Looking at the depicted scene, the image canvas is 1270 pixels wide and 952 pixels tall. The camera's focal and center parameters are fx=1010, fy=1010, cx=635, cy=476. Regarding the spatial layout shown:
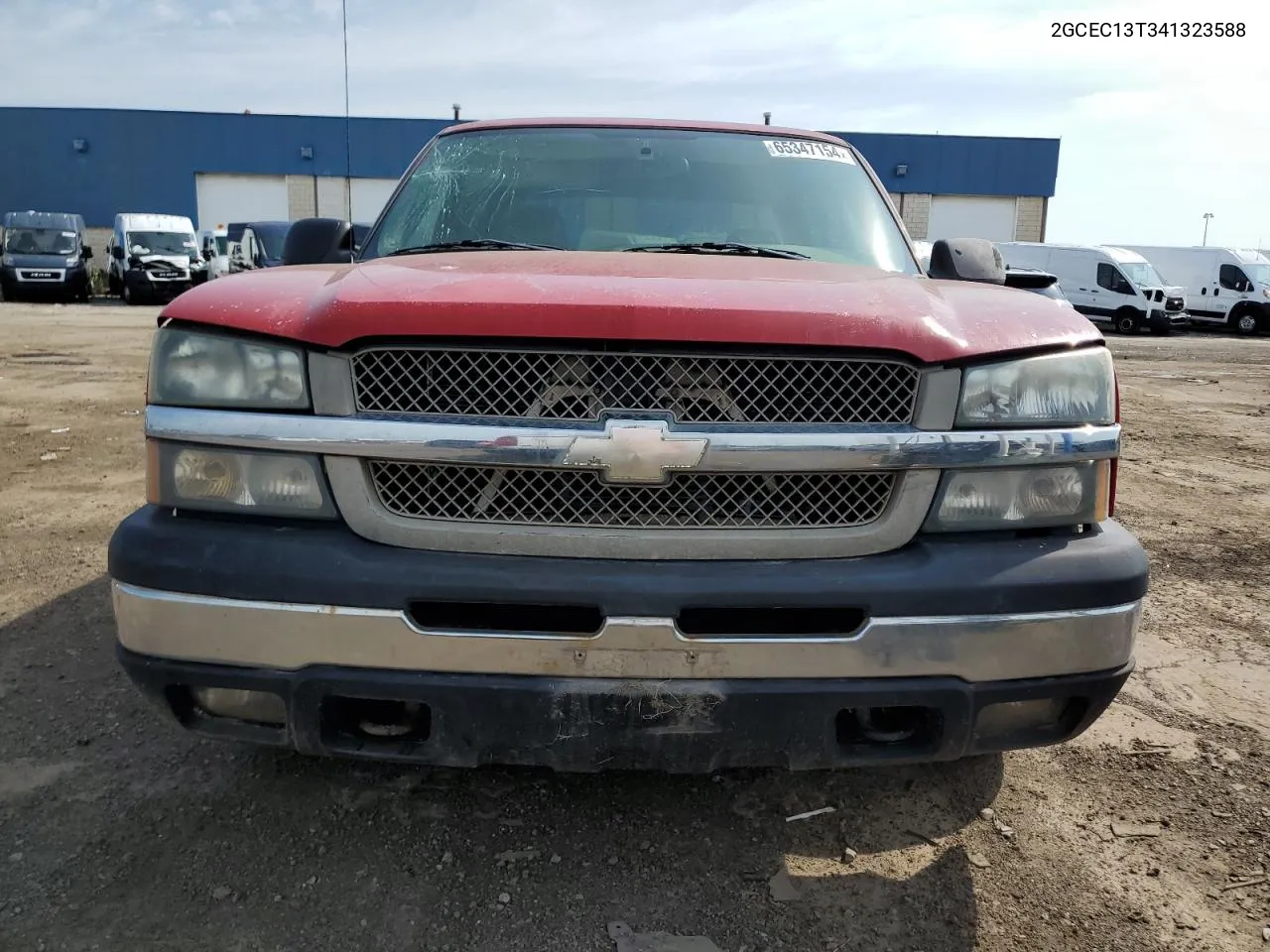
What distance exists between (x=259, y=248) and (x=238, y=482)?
1153 cm

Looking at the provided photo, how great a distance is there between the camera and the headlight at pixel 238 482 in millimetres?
2072

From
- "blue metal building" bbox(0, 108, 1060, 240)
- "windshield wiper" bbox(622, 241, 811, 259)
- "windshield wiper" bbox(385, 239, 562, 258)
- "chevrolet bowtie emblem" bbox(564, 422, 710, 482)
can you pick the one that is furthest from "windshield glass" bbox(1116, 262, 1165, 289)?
"chevrolet bowtie emblem" bbox(564, 422, 710, 482)

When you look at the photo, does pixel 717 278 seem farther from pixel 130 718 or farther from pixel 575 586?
pixel 130 718

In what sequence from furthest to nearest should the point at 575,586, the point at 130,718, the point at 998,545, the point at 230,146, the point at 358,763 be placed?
the point at 230,146, the point at 130,718, the point at 358,763, the point at 998,545, the point at 575,586

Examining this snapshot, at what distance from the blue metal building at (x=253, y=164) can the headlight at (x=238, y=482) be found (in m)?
36.4

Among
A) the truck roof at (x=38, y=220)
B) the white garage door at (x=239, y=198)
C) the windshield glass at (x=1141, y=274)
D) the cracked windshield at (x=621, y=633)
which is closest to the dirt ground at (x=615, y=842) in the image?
the cracked windshield at (x=621, y=633)

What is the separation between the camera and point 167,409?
2133 mm

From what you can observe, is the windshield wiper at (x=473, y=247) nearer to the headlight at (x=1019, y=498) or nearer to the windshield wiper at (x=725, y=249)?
the windshield wiper at (x=725, y=249)

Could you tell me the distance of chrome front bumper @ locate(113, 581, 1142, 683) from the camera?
1961 millimetres

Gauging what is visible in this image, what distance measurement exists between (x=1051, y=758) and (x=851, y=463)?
4.97 feet

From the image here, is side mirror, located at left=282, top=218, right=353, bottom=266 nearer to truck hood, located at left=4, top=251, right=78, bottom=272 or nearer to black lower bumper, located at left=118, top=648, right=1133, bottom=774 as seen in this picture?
black lower bumper, located at left=118, top=648, right=1133, bottom=774

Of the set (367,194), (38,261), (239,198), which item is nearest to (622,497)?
(38,261)

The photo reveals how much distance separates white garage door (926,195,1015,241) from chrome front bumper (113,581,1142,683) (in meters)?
39.5

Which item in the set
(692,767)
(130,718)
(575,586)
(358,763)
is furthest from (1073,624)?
(130,718)
